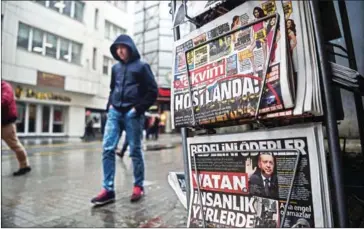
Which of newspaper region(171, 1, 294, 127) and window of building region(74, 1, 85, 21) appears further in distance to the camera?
window of building region(74, 1, 85, 21)

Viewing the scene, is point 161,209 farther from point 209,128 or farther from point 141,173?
point 209,128

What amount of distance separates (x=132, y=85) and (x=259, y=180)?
78.4 inches

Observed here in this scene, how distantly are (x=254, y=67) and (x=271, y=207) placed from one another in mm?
607

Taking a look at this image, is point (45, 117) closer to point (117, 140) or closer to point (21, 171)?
point (21, 171)

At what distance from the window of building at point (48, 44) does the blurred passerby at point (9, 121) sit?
525 inches

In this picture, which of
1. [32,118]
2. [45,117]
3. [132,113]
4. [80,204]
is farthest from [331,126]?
[45,117]

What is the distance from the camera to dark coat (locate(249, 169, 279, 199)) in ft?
4.26

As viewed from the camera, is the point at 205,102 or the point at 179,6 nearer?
the point at 205,102

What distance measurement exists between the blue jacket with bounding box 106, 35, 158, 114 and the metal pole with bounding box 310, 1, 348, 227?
202 centimetres

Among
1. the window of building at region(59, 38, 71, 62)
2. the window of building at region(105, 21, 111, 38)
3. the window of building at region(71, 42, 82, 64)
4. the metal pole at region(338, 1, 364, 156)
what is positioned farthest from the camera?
the window of building at region(105, 21, 111, 38)

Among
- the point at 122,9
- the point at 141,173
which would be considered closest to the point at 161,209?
the point at 141,173

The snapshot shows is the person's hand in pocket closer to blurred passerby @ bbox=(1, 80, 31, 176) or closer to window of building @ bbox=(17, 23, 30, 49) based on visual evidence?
blurred passerby @ bbox=(1, 80, 31, 176)

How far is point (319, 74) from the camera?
1.21 metres

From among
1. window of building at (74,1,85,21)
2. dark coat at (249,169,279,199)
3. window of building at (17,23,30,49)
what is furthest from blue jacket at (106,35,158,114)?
window of building at (74,1,85,21)
